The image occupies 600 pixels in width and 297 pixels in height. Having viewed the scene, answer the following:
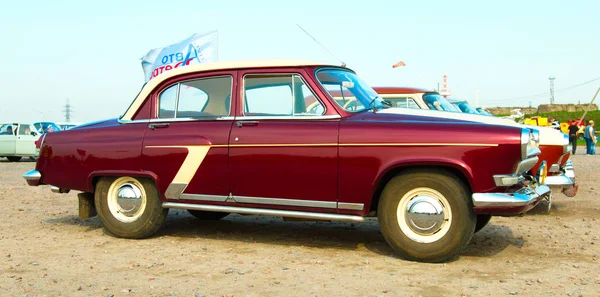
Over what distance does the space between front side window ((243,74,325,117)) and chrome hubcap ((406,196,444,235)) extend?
127 centimetres

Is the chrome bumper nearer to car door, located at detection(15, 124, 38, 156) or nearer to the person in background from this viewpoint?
car door, located at detection(15, 124, 38, 156)

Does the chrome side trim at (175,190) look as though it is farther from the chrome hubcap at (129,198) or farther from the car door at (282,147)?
the car door at (282,147)

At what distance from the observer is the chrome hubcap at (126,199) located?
6.71 m

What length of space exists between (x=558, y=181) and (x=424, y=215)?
137 inches

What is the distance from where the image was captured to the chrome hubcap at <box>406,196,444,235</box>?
5418mm

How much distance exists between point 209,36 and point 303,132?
25.3 feet

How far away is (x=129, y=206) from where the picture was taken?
6766 mm

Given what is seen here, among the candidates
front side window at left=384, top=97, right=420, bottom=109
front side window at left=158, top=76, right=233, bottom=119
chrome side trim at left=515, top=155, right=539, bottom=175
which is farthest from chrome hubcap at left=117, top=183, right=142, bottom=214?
front side window at left=384, top=97, right=420, bottom=109

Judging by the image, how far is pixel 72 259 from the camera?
18.8ft

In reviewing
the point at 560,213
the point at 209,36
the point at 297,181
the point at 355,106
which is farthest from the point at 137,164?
the point at 209,36

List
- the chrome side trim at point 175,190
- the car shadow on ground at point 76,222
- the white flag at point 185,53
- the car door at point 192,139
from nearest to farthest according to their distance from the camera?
the car door at point 192,139
the chrome side trim at point 175,190
the car shadow on ground at point 76,222
the white flag at point 185,53

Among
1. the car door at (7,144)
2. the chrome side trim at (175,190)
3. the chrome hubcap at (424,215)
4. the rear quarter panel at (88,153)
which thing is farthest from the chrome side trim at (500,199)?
the car door at (7,144)

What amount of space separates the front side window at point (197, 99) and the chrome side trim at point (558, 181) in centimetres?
423

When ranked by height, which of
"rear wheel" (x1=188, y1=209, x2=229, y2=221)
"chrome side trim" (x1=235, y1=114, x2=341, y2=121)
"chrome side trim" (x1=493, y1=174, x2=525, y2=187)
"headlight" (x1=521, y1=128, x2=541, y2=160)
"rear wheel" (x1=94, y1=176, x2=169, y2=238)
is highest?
"chrome side trim" (x1=235, y1=114, x2=341, y2=121)
